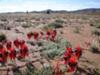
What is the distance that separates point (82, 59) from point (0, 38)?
7.87 meters

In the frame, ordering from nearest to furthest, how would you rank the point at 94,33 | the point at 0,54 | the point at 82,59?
1. the point at 0,54
2. the point at 82,59
3. the point at 94,33

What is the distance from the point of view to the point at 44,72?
807 cm

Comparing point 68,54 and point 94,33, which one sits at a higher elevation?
point 68,54

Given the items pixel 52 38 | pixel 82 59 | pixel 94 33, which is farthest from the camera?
pixel 94 33

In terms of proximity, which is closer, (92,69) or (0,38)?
(92,69)

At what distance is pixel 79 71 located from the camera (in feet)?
29.3

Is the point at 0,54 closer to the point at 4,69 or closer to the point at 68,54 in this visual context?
the point at 4,69

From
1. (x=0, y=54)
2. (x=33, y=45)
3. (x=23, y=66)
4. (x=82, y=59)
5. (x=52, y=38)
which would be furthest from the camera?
(x=52, y=38)

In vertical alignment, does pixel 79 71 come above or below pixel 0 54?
below

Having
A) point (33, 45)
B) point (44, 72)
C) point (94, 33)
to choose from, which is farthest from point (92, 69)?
Answer: point (94, 33)

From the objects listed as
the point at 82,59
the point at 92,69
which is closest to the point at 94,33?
the point at 82,59

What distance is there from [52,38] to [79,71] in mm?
7491

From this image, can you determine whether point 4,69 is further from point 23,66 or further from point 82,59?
point 82,59

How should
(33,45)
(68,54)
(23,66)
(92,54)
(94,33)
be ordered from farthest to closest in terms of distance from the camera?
(94,33) < (33,45) < (92,54) < (23,66) < (68,54)
